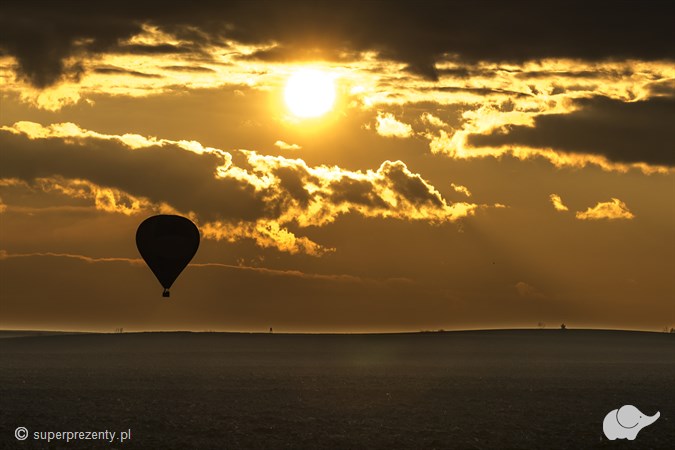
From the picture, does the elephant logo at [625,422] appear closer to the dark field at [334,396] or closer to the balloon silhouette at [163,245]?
the dark field at [334,396]

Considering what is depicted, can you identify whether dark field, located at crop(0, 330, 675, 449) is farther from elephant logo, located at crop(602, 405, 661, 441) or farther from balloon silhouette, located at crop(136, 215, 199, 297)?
balloon silhouette, located at crop(136, 215, 199, 297)

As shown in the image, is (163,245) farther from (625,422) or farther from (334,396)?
(625,422)

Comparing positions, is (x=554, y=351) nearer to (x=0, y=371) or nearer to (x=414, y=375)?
(x=414, y=375)

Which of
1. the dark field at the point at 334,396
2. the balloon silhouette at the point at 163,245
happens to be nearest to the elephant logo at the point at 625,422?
the dark field at the point at 334,396

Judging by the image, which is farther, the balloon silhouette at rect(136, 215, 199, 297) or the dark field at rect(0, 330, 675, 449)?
the balloon silhouette at rect(136, 215, 199, 297)

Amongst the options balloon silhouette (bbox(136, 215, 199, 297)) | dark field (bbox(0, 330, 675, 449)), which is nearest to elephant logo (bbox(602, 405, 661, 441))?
dark field (bbox(0, 330, 675, 449))

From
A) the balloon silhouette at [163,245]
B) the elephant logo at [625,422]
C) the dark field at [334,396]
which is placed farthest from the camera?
the balloon silhouette at [163,245]

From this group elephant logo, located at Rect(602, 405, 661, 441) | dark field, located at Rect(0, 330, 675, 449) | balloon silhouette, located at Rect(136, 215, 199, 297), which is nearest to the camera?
dark field, located at Rect(0, 330, 675, 449)

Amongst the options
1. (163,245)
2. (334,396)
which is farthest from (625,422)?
(163,245)
